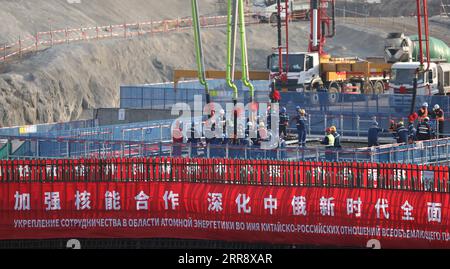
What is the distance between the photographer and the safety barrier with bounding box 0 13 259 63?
69.4 m

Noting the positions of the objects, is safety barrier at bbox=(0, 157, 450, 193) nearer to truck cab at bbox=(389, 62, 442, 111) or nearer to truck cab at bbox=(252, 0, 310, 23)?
truck cab at bbox=(389, 62, 442, 111)

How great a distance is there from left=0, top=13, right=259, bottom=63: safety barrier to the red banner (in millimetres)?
40362

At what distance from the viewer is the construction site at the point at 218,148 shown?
26.6m

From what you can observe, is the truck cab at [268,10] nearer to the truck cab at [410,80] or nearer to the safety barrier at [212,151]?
the truck cab at [410,80]

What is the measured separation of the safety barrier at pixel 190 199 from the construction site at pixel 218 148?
0.03 metres

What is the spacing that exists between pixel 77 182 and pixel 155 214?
6.80 ft

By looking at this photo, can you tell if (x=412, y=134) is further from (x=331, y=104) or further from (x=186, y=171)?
(x=186, y=171)

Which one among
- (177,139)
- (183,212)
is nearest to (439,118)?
(177,139)

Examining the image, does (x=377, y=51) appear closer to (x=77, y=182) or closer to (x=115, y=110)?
(x=115, y=110)

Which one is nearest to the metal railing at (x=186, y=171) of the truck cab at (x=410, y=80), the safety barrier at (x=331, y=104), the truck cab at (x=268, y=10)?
the safety barrier at (x=331, y=104)

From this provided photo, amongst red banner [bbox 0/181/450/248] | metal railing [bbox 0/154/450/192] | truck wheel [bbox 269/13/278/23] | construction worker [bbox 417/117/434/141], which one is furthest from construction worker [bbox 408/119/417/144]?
truck wheel [bbox 269/13/278/23]

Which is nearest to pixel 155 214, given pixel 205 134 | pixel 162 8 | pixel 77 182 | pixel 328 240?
pixel 77 182

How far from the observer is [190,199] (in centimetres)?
2780
